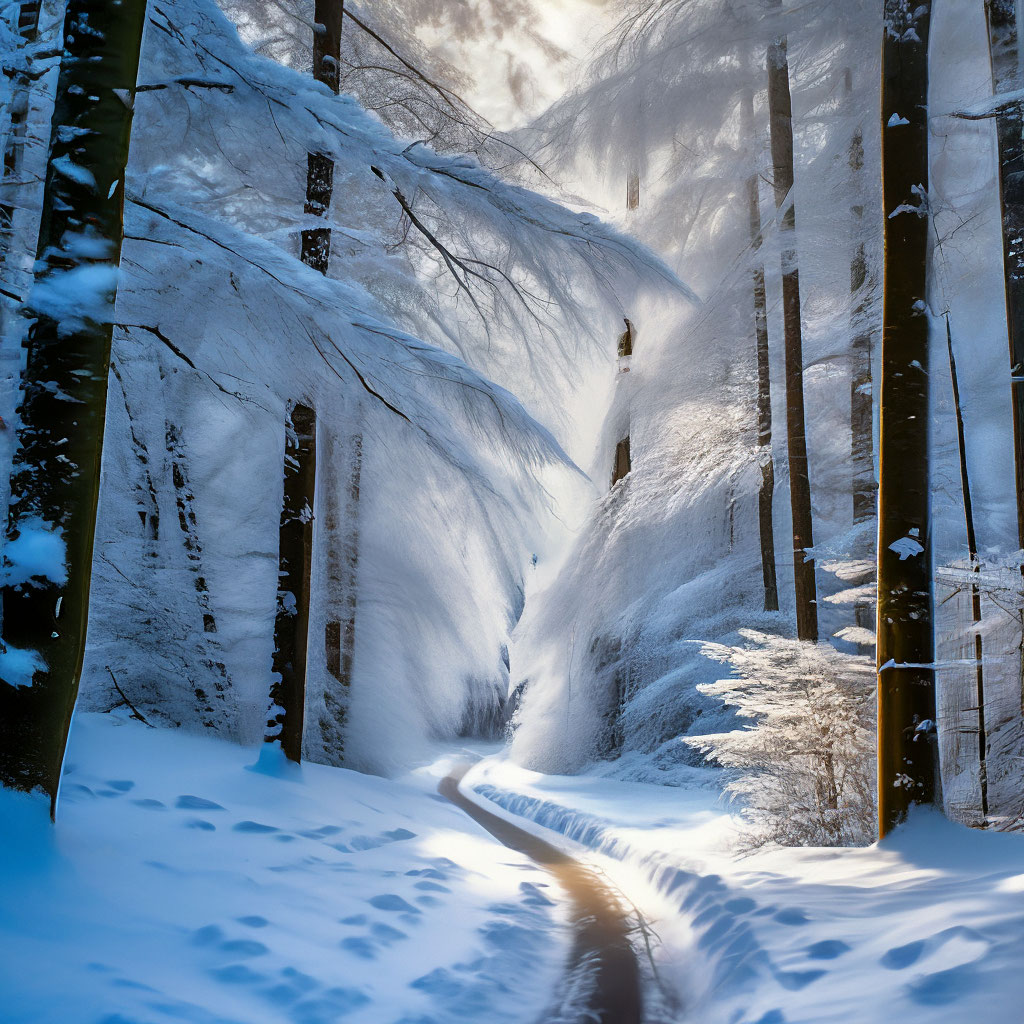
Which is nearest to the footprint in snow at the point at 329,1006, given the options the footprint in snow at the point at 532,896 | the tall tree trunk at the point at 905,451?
the footprint in snow at the point at 532,896

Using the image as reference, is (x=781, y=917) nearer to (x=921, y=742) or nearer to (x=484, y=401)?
(x=921, y=742)

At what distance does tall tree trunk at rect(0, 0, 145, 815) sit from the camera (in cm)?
411

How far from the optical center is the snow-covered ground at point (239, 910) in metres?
3.36

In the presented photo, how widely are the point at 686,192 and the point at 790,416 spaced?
4115mm

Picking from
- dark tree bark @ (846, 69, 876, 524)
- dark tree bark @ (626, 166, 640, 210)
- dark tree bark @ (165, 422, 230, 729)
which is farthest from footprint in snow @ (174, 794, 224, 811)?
dark tree bark @ (626, 166, 640, 210)

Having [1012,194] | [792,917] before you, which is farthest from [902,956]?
[1012,194]

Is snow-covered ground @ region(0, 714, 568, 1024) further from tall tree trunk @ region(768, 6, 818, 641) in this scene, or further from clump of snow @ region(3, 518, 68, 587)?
tall tree trunk @ region(768, 6, 818, 641)

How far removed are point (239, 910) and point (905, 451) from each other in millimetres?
5432

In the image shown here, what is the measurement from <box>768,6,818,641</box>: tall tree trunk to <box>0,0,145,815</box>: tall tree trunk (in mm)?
8871

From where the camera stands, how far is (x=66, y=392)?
436 cm

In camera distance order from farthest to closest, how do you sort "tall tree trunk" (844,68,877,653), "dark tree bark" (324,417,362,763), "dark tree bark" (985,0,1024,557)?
"dark tree bark" (324,417,362,763), "tall tree trunk" (844,68,877,653), "dark tree bark" (985,0,1024,557)

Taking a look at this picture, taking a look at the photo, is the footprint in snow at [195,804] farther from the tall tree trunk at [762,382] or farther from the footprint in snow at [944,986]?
the tall tree trunk at [762,382]

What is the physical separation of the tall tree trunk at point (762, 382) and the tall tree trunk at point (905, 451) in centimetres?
529

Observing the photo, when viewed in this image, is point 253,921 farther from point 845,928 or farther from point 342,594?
point 342,594
